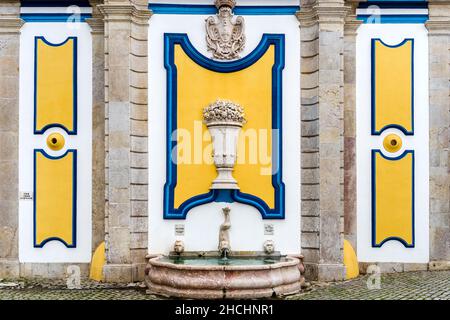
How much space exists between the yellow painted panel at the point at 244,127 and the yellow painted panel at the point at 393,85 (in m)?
1.86

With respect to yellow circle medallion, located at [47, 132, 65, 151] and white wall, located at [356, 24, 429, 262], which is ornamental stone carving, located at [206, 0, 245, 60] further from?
yellow circle medallion, located at [47, 132, 65, 151]

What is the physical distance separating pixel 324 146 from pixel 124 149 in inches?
122

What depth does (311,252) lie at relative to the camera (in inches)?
355

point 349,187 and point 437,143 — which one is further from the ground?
point 437,143

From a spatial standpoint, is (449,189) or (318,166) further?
(449,189)

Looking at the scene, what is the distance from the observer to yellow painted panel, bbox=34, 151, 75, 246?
942cm

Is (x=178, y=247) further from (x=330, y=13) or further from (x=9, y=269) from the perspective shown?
(x=330, y=13)

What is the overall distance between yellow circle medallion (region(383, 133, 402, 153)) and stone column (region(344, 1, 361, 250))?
52cm

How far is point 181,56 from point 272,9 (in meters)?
1.66

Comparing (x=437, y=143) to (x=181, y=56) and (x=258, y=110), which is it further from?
(x=181, y=56)

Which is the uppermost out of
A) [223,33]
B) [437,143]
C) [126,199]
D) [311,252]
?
[223,33]

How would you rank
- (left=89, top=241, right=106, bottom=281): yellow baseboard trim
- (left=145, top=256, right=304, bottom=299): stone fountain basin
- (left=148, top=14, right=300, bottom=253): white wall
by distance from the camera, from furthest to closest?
(left=148, top=14, right=300, bottom=253): white wall
(left=89, top=241, right=106, bottom=281): yellow baseboard trim
(left=145, top=256, right=304, bottom=299): stone fountain basin

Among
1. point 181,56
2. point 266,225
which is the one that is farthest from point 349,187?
point 181,56

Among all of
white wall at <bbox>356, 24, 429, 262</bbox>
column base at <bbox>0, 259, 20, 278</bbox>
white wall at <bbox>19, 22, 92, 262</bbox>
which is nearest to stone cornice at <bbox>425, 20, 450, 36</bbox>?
white wall at <bbox>356, 24, 429, 262</bbox>
